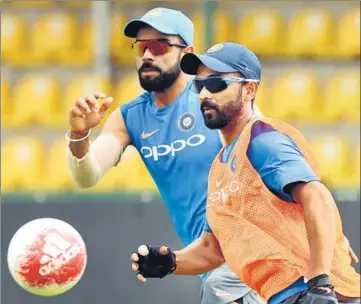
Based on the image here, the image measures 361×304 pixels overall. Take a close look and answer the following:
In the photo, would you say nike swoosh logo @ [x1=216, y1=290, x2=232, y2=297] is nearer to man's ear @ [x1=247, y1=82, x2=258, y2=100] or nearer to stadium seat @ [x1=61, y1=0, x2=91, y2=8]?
man's ear @ [x1=247, y1=82, x2=258, y2=100]

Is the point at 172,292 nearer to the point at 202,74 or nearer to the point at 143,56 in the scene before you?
the point at 143,56

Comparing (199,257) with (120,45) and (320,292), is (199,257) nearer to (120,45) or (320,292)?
(320,292)

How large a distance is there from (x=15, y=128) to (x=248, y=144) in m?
7.66

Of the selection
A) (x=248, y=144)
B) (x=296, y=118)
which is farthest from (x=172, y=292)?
(x=248, y=144)

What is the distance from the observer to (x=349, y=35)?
503 inches

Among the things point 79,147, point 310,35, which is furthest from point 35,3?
point 79,147

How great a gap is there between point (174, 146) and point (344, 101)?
5537 mm

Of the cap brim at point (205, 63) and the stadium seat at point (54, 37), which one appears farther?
the stadium seat at point (54, 37)

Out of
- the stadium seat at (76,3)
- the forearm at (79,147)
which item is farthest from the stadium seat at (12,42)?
the forearm at (79,147)

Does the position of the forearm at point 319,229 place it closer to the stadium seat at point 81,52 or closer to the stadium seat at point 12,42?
the stadium seat at point 81,52

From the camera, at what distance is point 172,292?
10391 mm

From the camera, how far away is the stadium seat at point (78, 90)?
12.3 metres

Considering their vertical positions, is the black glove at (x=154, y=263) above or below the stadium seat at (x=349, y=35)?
above

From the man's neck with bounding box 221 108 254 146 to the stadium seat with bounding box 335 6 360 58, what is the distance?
7.19 metres
